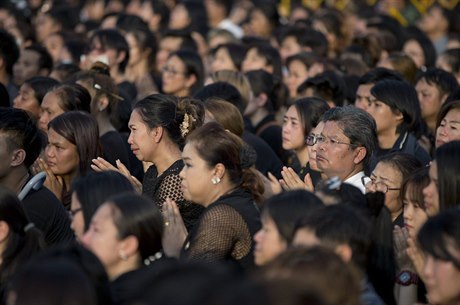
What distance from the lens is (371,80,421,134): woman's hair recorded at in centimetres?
827

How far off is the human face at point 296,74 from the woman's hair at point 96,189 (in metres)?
5.78

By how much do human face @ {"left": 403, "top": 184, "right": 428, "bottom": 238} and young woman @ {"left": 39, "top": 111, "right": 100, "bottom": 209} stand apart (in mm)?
2432

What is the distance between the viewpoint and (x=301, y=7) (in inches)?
736

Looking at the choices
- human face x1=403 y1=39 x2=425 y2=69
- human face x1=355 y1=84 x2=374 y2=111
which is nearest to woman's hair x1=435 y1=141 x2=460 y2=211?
human face x1=355 y1=84 x2=374 y2=111

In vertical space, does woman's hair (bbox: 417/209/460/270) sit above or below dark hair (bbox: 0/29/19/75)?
above

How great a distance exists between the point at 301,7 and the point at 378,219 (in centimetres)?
1342

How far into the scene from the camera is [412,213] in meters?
5.75

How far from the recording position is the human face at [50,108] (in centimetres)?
824

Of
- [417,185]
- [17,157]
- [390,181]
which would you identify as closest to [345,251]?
[417,185]

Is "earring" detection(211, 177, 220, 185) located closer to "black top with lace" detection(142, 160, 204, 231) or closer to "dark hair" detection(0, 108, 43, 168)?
"black top with lace" detection(142, 160, 204, 231)

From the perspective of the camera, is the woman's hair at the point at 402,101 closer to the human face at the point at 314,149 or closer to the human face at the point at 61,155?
the human face at the point at 314,149

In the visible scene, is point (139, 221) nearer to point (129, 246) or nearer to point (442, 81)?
point (129, 246)

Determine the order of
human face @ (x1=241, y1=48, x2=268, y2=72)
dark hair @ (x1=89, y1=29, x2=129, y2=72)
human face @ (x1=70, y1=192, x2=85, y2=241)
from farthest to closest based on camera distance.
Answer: dark hair @ (x1=89, y1=29, x2=129, y2=72)
human face @ (x1=241, y1=48, x2=268, y2=72)
human face @ (x1=70, y1=192, x2=85, y2=241)

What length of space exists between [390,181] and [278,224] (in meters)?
1.95
